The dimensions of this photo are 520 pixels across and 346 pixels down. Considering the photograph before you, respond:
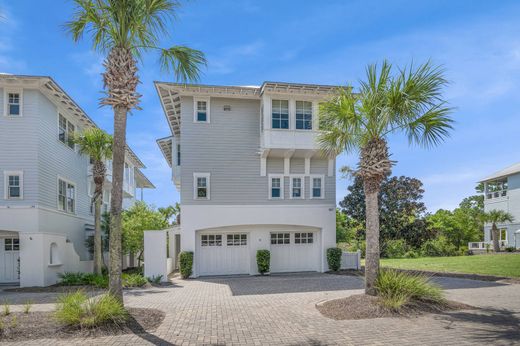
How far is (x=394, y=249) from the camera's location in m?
32.6

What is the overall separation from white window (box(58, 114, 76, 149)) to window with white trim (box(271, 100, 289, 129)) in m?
11.0

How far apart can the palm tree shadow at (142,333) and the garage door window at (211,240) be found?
11300 millimetres

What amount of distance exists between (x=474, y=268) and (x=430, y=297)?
11.3 m

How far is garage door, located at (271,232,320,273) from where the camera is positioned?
2102 cm

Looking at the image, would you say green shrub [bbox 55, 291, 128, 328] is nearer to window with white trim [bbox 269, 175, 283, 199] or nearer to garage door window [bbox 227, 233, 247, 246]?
garage door window [bbox 227, 233, 247, 246]

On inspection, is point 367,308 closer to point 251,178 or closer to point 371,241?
point 371,241

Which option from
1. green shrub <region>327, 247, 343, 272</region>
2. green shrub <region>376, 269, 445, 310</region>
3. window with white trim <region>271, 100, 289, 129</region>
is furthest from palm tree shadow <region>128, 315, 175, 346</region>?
green shrub <region>327, 247, 343, 272</region>

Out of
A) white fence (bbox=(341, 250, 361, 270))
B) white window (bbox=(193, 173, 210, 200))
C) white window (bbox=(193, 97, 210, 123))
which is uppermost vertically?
white window (bbox=(193, 97, 210, 123))

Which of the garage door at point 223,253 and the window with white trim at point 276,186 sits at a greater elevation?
the window with white trim at point 276,186

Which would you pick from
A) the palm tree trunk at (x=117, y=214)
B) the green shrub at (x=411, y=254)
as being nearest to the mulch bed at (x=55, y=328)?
the palm tree trunk at (x=117, y=214)

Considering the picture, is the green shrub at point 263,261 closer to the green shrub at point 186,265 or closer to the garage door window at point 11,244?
the green shrub at point 186,265

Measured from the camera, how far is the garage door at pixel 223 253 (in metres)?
20.3

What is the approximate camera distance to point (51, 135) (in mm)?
19109

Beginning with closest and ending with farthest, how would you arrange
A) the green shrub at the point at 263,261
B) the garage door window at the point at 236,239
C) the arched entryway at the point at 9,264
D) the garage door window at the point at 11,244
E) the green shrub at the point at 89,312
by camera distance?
the green shrub at the point at 89,312 < the arched entryway at the point at 9,264 < the garage door window at the point at 11,244 < the green shrub at the point at 263,261 < the garage door window at the point at 236,239
